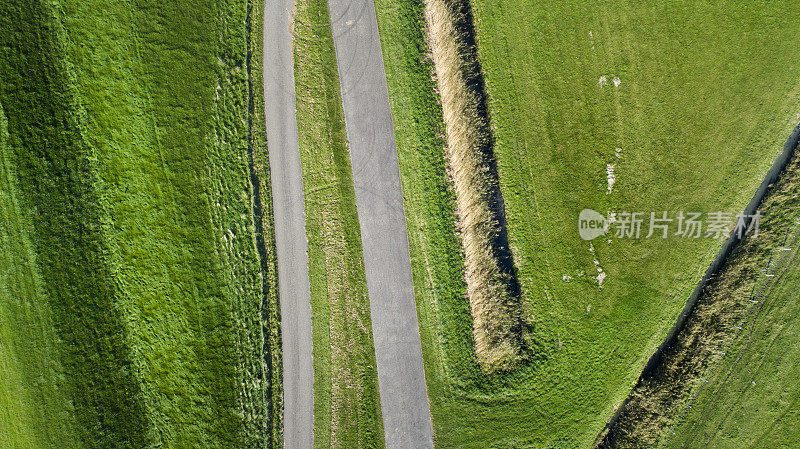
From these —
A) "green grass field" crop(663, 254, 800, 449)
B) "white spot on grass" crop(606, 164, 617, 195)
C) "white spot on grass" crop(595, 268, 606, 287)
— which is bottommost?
"green grass field" crop(663, 254, 800, 449)

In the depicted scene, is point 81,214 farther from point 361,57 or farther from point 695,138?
point 695,138

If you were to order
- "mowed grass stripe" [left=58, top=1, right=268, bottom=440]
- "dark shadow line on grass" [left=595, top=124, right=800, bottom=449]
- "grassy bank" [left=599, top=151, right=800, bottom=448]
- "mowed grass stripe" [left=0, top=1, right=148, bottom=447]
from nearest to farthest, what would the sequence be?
"mowed grass stripe" [left=58, top=1, right=268, bottom=440]
"mowed grass stripe" [left=0, top=1, right=148, bottom=447]
"grassy bank" [left=599, top=151, right=800, bottom=448]
"dark shadow line on grass" [left=595, top=124, right=800, bottom=449]

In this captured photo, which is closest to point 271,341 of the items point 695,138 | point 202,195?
point 202,195

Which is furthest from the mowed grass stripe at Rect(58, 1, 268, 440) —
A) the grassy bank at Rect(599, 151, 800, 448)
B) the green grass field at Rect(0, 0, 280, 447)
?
the grassy bank at Rect(599, 151, 800, 448)

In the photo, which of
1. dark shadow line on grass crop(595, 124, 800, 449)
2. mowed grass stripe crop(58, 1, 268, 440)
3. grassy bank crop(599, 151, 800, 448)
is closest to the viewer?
mowed grass stripe crop(58, 1, 268, 440)

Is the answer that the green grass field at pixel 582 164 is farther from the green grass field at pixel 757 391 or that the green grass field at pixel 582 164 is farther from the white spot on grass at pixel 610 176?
the green grass field at pixel 757 391

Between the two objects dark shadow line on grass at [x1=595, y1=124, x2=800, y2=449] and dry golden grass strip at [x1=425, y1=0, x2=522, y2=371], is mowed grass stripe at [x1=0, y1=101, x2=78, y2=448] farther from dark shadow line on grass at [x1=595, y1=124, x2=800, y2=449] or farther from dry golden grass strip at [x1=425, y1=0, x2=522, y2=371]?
dark shadow line on grass at [x1=595, y1=124, x2=800, y2=449]
